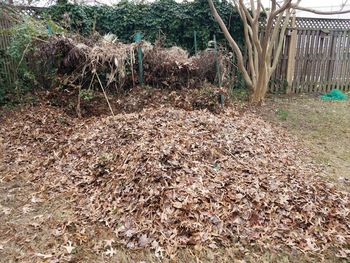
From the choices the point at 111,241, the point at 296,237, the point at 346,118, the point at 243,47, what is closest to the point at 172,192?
the point at 111,241

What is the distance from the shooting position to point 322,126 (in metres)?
5.11

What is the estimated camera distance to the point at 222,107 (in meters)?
5.38

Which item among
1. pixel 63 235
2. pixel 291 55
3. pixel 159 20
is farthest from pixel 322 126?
pixel 63 235

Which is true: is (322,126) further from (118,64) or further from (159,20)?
(159,20)

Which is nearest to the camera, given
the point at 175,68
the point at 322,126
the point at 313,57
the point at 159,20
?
the point at 322,126

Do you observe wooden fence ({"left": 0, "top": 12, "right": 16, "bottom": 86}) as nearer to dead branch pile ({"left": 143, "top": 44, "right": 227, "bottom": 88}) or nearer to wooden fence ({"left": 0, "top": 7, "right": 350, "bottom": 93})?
dead branch pile ({"left": 143, "top": 44, "right": 227, "bottom": 88})

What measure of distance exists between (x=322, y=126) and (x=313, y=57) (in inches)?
129

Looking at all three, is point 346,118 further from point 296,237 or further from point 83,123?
point 83,123

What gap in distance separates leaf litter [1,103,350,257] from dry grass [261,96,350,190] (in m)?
0.29

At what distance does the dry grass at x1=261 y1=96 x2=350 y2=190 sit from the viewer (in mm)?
3605

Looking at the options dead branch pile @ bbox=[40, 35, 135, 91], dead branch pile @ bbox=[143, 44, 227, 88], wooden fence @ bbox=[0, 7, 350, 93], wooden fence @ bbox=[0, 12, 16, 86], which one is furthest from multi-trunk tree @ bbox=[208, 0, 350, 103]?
wooden fence @ bbox=[0, 12, 16, 86]

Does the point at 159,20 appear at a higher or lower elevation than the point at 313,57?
higher

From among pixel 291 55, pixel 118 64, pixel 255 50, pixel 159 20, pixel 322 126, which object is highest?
pixel 159 20

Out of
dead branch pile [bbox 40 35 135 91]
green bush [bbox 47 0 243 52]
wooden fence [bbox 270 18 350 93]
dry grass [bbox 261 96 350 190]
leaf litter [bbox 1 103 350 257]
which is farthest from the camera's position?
wooden fence [bbox 270 18 350 93]
